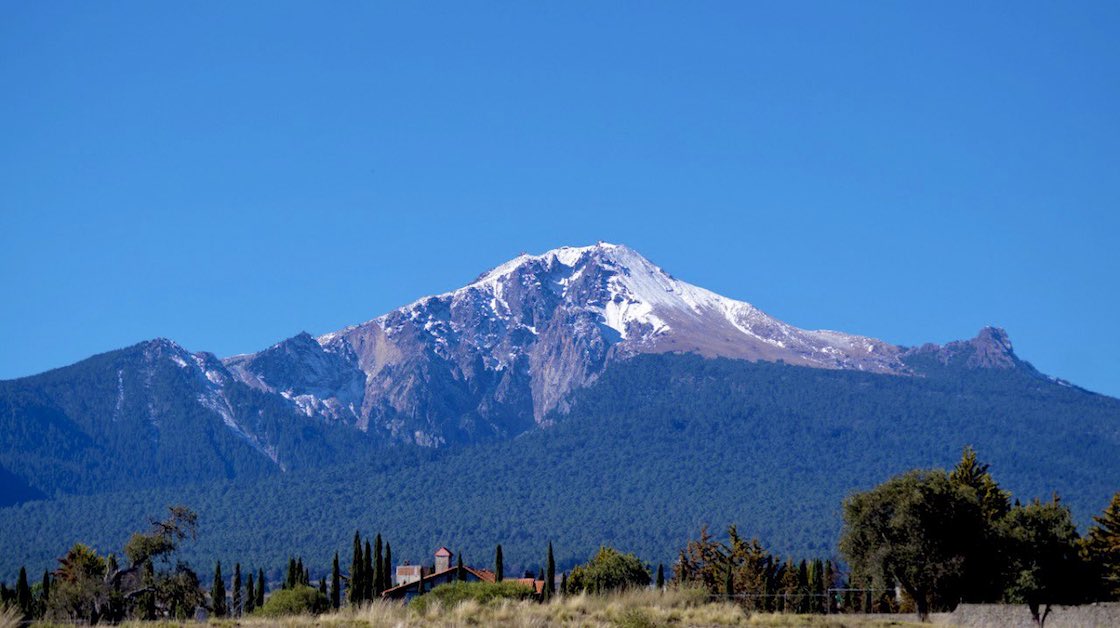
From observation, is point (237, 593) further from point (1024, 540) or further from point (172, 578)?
point (1024, 540)

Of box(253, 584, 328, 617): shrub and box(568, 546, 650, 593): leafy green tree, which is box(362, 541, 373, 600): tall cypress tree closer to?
box(568, 546, 650, 593): leafy green tree

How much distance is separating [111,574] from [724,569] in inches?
2393

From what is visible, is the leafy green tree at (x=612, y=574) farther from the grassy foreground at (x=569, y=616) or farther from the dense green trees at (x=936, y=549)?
the grassy foreground at (x=569, y=616)

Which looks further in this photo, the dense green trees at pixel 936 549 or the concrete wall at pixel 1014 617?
the dense green trees at pixel 936 549

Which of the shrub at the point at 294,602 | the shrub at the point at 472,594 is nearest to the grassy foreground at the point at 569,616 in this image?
the shrub at the point at 472,594

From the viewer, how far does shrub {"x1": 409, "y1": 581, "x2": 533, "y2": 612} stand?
1645 inches

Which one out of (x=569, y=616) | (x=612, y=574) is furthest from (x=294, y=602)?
(x=612, y=574)

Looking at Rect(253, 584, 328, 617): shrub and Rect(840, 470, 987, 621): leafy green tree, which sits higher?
Rect(840, 470, 987, 621): leafy green tree

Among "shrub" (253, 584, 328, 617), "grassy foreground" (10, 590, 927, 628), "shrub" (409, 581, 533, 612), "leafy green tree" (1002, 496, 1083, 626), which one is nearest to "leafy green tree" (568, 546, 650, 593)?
→ "shrub" (253, 584, 328, 617)

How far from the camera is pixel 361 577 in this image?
103 metres

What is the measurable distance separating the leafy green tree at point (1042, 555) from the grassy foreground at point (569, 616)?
2407 cm

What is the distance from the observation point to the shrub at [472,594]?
4178cm

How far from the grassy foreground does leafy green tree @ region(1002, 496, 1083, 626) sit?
2407 cm

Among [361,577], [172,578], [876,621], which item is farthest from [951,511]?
[361,577]
